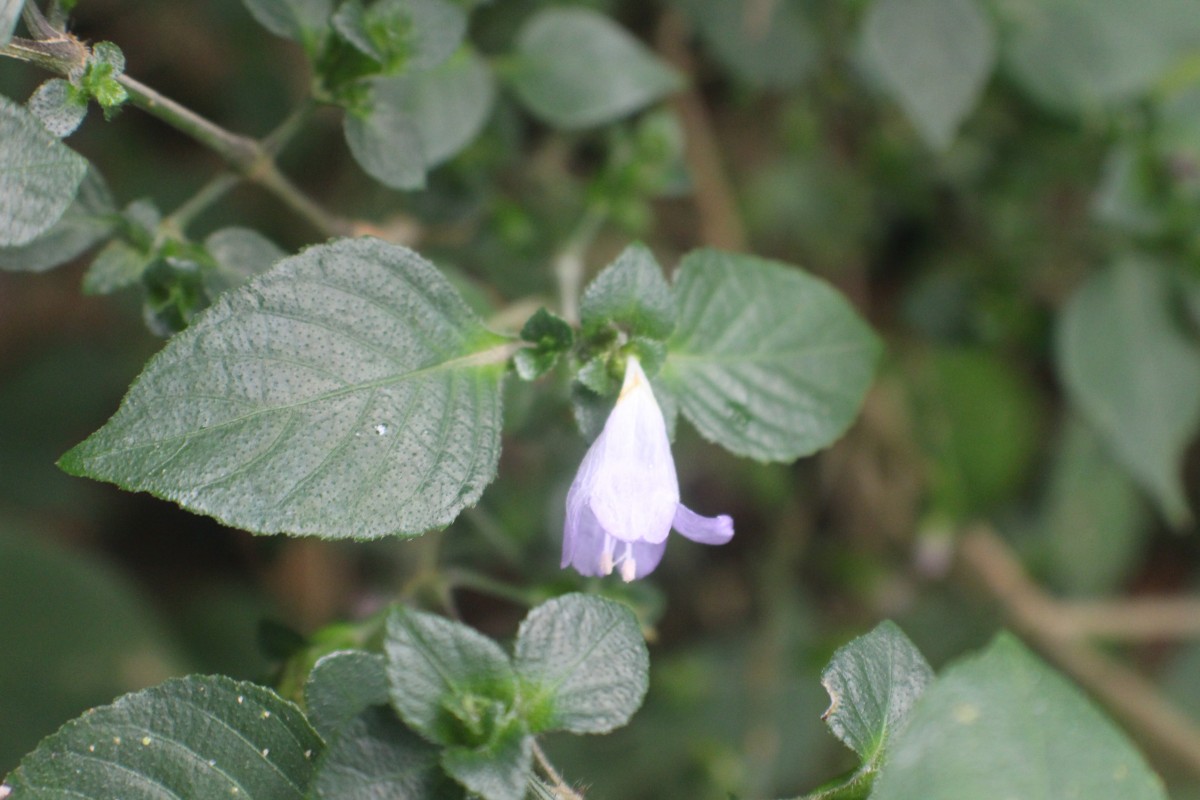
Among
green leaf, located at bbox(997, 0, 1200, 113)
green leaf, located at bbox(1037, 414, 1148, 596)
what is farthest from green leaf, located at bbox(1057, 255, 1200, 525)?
green leaf, located at bbox(1037, 414, 1148, 596)

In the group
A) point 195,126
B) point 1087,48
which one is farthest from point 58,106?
point 1087,48

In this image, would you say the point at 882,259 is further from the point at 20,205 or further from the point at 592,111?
the point at 20,205

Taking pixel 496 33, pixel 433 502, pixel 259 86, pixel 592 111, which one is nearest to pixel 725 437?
pixel 433 502

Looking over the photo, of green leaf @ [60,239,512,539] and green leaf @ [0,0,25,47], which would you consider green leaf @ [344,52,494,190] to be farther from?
green leaf @ [0,0,25,47]

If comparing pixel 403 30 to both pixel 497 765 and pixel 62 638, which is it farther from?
pixel 62 638

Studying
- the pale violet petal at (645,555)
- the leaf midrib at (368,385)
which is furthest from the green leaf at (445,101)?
the pale violet petal at (645,555)

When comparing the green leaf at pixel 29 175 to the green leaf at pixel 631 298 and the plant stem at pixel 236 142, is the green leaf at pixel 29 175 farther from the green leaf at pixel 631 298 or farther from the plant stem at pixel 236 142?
the green leaf at pixel 631 298
